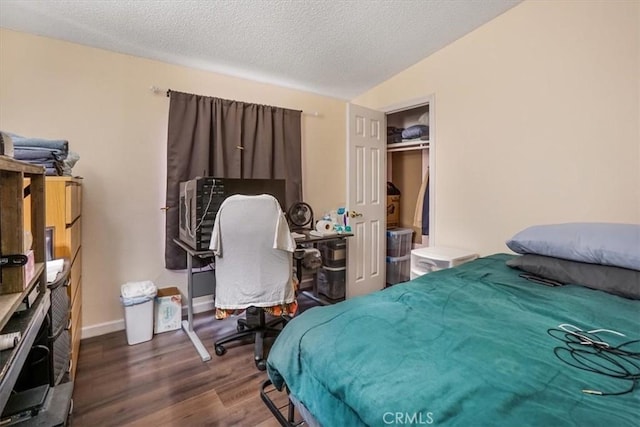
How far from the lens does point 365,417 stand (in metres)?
0.74

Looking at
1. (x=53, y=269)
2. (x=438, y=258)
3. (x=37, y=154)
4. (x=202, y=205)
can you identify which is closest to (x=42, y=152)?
(x=37, y=154)

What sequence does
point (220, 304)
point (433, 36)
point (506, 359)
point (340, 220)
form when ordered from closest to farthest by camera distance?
point (506, 359)
point (220, 304)
point (433, 36)
point (340, 220)

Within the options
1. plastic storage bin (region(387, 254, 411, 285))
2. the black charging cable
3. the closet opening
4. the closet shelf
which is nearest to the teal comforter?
the black charging cable

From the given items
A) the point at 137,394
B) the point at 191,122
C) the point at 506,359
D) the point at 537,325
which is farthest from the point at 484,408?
the point at 191,122

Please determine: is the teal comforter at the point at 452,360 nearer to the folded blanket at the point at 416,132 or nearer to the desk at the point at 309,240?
the desk at the point at 309,240

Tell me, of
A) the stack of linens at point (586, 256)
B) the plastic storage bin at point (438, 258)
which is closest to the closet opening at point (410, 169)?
the plastic storage bin at point (438, 258)

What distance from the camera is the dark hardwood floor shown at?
5.29 ft

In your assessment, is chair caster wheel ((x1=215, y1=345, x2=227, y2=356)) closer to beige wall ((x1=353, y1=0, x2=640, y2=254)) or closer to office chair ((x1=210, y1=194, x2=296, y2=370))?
office chair ((x1=210, y1=194, x2=296, y2=370))

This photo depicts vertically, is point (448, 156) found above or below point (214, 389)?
above

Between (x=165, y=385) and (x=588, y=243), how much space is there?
2543 millimetres

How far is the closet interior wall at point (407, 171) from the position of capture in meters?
3.94

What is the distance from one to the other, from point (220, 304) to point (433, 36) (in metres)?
2.78

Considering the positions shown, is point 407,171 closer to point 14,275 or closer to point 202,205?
point 202,205

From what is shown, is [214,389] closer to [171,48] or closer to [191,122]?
[191,122]
